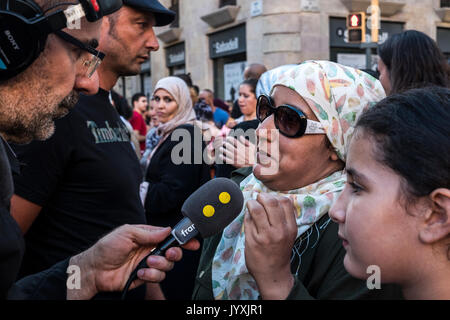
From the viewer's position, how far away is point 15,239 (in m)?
1.24

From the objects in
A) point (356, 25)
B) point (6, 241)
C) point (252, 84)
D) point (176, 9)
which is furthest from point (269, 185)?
point (176, 9)

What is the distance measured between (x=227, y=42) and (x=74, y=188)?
12612 millimetres

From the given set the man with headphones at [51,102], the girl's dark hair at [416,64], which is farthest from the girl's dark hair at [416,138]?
the girl's dark hair at [416,64]

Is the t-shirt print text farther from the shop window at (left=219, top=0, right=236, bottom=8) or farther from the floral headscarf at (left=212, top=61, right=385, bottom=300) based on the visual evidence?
the shop window at (left=219, top=0, right=236, bottom=8)

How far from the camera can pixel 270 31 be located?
11977 mm

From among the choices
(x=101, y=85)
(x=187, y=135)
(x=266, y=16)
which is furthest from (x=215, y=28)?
(x=101, y=85)

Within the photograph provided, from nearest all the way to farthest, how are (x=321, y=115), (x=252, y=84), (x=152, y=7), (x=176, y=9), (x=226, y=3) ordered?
(x=321, y=115)
(x=152, y=7)
(x=252, y=84)
(x=226, y=3)
(x=176, y=9)

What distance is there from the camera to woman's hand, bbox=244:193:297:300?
154 centimetres

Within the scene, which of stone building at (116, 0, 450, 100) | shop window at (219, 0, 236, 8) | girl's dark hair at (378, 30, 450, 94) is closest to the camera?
girl's dark hair at (378, 30, 450, 94)

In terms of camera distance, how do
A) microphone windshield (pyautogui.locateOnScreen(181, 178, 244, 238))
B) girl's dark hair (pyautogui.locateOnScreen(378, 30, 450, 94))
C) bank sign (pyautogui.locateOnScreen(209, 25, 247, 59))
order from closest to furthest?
microphone windshield (pyautogui.locateOnScreen(181, 178, 244, 238)), girl's dark hair (pyautogui.locateOnScreen(378, 30, 450, 94)), bank sign (pyautogui.locateOnScreen(209, 25, 247, 59))

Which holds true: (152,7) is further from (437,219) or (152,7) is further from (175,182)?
(437,219)

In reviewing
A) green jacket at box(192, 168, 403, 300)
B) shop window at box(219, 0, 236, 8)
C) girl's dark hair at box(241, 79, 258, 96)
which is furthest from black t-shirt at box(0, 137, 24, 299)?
shop window at box(219, 0, 236, 8)

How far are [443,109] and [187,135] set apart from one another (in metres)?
3.07
